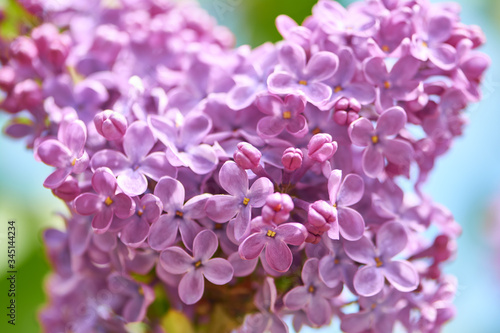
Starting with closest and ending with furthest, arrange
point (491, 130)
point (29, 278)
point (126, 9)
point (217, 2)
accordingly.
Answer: point (126, 9) → point (217, 2) → point (29, 278) → point (491, 130)

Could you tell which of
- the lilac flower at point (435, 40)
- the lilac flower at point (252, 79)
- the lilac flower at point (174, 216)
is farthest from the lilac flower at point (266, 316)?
the lilac flower at point (435, 40)

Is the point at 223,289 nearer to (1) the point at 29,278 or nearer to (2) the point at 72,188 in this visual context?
(2) the point at 72,188

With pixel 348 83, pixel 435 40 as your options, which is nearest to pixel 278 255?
pixel 348 83

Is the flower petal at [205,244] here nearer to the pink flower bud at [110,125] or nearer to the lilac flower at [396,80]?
the pink flower bud at [110,125]

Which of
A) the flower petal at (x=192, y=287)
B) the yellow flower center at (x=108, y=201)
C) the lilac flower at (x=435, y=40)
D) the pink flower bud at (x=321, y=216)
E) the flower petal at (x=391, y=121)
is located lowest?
the flower petal at (x=192, y=287)

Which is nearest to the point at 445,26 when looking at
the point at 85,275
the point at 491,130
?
the point at 85,275

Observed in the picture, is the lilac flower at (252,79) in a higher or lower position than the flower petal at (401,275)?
higher
